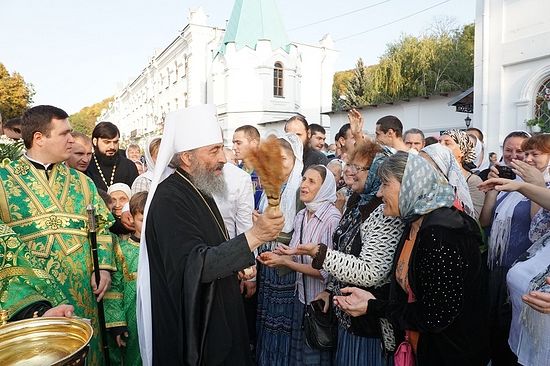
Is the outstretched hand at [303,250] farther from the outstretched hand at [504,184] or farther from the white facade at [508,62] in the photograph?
the white facade at [508,62]

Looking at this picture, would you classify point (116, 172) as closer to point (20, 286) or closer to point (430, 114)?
point (20, 286)

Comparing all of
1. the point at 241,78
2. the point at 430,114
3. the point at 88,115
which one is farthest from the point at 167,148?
the point at 88,115

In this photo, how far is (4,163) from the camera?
3.00 metres

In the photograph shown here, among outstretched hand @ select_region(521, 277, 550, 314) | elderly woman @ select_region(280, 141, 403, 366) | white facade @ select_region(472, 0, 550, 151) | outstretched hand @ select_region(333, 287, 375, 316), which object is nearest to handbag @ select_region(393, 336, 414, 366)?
elderly woman @ select_region(280, 141, 403, 366)

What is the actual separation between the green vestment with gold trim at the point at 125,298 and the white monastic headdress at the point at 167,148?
0.82m

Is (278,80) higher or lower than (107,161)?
higher

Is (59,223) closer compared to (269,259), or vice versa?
(59,223)

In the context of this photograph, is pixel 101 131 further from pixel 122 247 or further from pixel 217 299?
pixel 217 299

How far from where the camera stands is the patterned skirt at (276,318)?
3908mm

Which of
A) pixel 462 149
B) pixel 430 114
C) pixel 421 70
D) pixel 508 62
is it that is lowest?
pixel 462 149

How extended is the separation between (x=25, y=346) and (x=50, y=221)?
1.51 meters

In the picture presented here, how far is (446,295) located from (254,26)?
30.0 m

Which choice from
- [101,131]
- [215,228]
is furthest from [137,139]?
[215,228]

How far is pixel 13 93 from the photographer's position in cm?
2356
